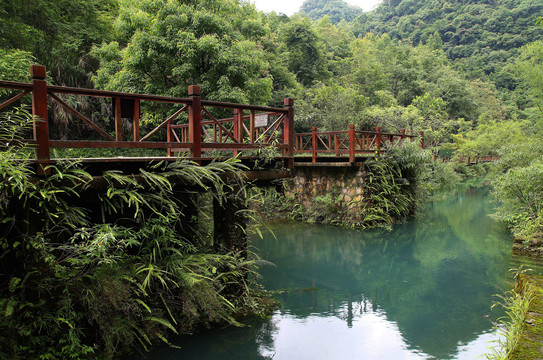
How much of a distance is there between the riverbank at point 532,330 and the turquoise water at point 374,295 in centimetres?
112

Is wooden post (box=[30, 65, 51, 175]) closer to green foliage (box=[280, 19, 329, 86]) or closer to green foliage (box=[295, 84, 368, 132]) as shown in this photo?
green foliage (box=[295, 84, 368, 132])

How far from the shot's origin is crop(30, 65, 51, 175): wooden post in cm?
383

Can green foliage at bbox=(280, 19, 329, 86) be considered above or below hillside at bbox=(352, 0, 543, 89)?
below

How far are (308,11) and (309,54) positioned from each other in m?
77.1

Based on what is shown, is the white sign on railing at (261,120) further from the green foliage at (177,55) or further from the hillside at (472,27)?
the hillside at (472,27)

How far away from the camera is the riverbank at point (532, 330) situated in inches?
122

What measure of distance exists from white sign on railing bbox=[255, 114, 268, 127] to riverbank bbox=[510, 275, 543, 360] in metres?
3.84

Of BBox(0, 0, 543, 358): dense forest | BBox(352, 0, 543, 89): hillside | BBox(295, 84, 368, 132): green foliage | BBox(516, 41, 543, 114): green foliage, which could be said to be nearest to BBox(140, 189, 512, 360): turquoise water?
BBox(0, 0, 543, 358): dense forest

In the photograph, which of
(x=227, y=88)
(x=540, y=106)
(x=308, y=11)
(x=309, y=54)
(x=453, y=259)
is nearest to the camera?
(x=453, y=259)

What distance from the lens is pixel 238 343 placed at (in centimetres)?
509

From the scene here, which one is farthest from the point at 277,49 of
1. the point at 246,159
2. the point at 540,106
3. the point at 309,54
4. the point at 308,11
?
the point at 308,11

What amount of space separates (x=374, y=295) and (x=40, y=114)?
5.90 metres

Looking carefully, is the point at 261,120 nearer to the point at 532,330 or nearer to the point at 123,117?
the point at 123,117

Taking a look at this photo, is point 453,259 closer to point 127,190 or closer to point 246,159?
point 246,159
